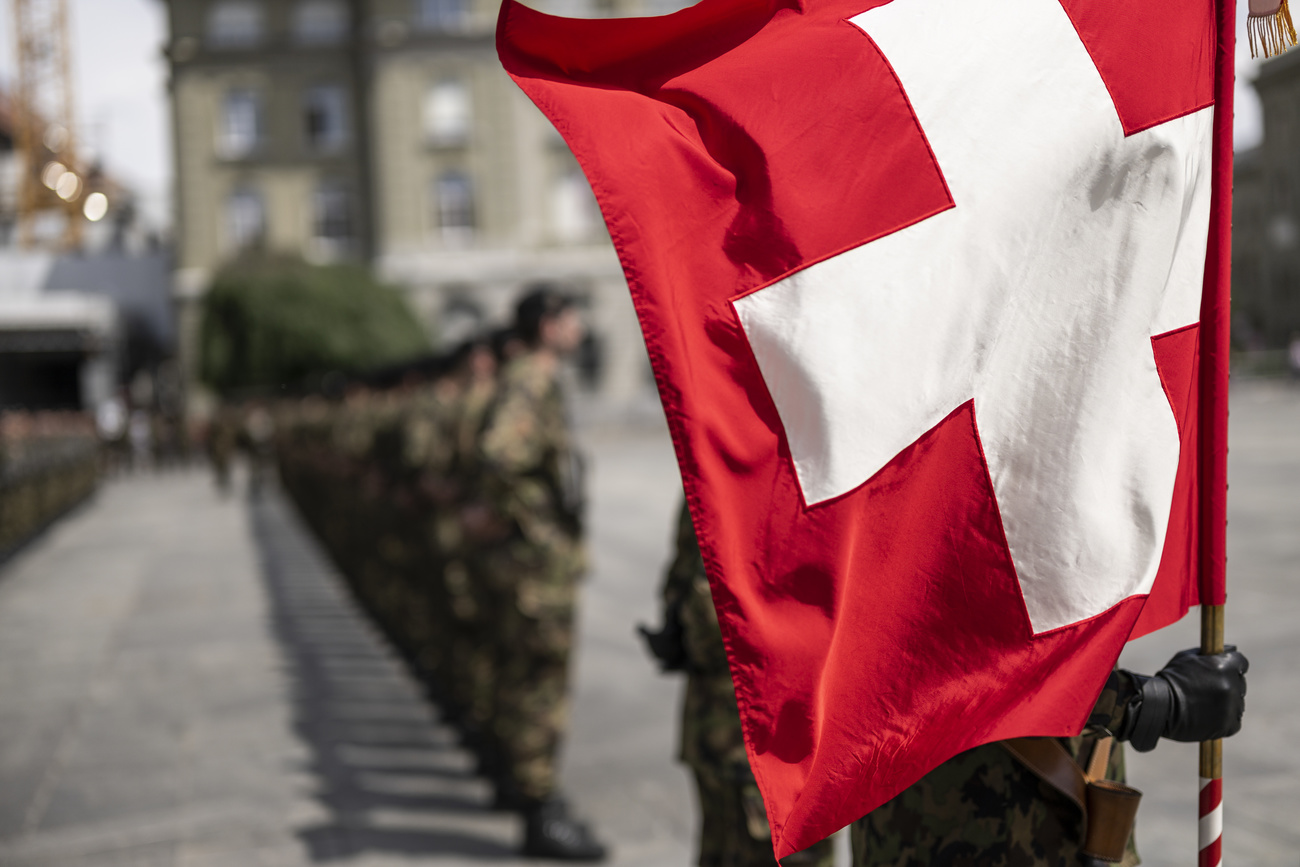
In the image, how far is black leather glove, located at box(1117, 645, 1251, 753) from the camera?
5.30 feet

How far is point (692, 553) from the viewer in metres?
2.51

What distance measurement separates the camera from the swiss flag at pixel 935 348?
1.59 metres

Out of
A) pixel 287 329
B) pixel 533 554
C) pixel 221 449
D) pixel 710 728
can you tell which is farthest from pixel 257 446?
pixel 710 728

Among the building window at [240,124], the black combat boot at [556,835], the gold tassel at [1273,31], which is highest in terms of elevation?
the building window at [240,124]

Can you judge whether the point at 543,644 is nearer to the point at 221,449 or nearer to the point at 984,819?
the point at 984,819

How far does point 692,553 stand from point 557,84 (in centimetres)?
112

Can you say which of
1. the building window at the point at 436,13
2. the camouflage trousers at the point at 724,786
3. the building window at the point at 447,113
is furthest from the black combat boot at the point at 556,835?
the building window at the point at 436,13

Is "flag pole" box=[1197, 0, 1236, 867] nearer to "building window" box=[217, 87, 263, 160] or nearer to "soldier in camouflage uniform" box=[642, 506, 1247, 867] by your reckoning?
"soldier in camouflage uniform" box=[642, 506, 1247, 867]

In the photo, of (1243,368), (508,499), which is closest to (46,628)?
(508,499)

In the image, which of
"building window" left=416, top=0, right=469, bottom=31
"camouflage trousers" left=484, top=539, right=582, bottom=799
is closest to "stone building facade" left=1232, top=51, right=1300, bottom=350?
"camouflage trousers" left=484, top=539, right=582, bottom=799

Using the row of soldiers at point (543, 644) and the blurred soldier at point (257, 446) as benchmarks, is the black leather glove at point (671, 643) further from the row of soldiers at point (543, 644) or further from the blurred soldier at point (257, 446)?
the blurred soldier at point (257, 446)

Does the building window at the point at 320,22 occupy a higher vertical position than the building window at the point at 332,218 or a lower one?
higher

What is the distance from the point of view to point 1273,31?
171 cm

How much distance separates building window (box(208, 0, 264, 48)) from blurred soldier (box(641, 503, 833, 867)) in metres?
39.1
